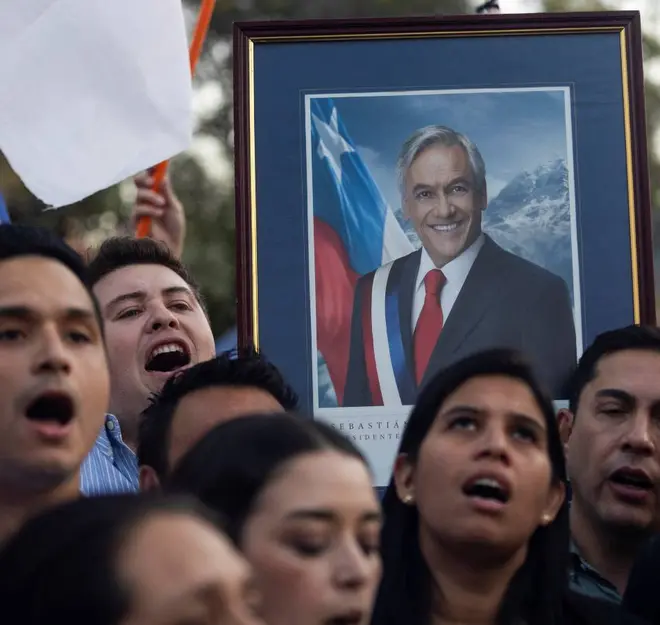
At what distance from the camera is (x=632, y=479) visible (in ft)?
13.9

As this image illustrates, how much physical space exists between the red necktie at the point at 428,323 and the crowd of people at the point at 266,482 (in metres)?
0.40

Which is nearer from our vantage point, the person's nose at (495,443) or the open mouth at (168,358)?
the person's nose at (495,443)

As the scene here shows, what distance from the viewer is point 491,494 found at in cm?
350

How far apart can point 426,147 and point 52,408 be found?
72.7 inches

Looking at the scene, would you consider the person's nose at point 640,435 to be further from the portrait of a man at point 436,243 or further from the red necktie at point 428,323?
the red necktie at point 428,323

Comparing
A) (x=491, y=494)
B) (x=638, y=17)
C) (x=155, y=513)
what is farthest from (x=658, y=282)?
(x=155, y=513)

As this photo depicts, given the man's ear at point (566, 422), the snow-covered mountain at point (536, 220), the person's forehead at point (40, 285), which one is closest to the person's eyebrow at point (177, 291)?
the snow-covered mountain at point (536, 220)

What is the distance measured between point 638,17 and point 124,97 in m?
1.53

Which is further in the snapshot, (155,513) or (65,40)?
(65,40)

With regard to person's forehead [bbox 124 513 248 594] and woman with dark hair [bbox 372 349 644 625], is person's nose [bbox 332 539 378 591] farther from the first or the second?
woman with dark hair [bbox 372 349 644 625]

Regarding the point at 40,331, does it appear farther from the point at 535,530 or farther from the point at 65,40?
the point at 65,40

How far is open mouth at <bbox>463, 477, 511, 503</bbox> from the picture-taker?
11.4ft

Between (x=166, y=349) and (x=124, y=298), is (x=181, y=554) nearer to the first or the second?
(x=166, y=349)

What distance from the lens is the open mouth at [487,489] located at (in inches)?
137
